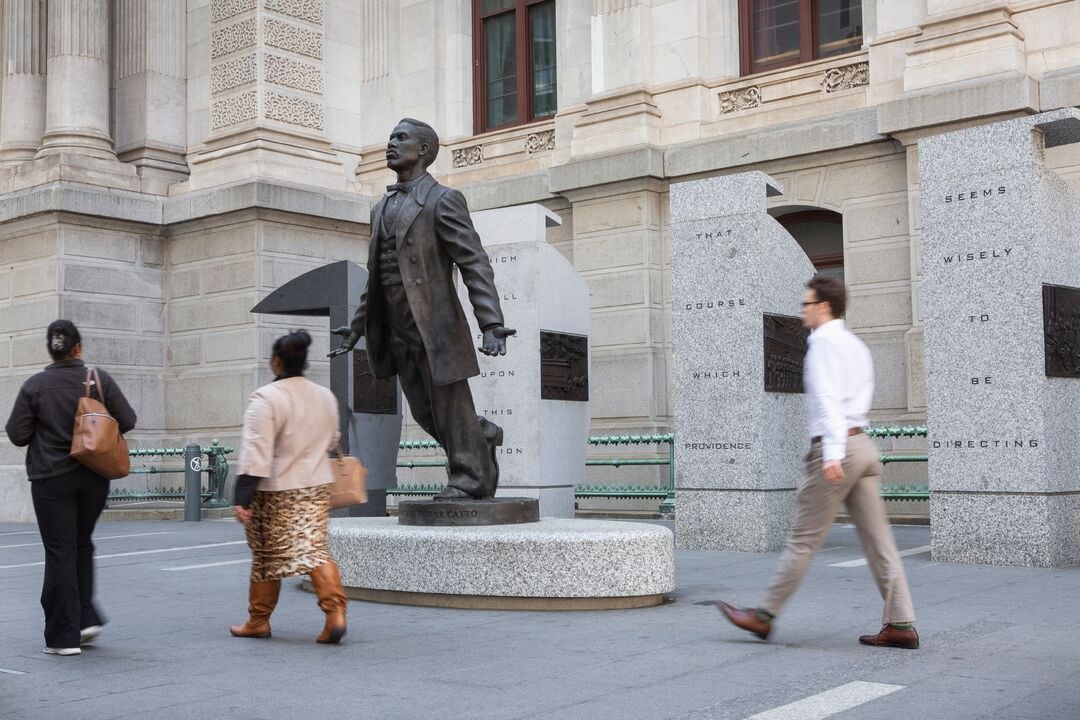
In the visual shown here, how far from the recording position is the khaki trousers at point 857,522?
5965mm

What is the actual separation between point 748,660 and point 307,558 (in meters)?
2.32

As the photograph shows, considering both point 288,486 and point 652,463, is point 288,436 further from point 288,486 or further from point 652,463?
point 652,463

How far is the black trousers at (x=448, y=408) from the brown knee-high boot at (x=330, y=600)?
1.87m

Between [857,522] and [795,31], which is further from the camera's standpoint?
[795,31]

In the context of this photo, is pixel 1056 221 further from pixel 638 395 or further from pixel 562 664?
pixel 638 395

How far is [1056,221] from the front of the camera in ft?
33.1

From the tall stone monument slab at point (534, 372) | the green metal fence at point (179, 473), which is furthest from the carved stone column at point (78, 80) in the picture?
the tall stone monument slab at point (534, 372)

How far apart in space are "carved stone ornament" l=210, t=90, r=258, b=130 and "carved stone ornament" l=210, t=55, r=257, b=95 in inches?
8.4

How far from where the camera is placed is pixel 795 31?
17312mm

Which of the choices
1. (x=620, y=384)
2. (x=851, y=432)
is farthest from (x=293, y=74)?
(x=851, y=432)

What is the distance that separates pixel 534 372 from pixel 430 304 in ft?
16.6

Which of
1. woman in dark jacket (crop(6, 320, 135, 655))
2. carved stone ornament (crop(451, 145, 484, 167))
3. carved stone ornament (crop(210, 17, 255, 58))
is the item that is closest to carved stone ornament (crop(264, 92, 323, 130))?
carved stone ornament (crop(210, 17, 255, 58))

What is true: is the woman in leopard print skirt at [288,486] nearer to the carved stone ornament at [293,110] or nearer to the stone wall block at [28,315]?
the stone wall block at [28,315]

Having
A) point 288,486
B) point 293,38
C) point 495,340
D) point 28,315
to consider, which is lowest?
point 288,486
